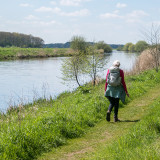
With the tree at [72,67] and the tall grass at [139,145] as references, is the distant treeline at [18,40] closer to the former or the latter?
the tree at [72,67]

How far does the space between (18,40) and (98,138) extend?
104668 mm

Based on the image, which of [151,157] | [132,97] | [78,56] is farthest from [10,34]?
[151,157]

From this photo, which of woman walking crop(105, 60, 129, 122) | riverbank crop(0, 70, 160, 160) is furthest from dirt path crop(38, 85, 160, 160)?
woman walking crop(105, 60, 129, 122)

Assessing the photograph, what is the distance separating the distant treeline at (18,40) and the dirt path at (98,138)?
306ft

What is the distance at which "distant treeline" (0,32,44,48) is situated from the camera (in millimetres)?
100750

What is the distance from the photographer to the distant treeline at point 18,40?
101m

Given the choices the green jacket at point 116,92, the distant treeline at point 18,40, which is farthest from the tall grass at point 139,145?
the distant treeline at point 18,40

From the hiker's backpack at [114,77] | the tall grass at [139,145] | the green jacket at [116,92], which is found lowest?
the tall grass at [139,145]

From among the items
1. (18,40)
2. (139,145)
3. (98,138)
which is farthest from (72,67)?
(18,40)

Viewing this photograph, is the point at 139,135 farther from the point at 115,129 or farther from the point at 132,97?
the point at 132,97

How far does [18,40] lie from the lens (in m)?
105

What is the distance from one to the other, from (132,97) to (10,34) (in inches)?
3938

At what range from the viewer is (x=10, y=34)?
10312cm

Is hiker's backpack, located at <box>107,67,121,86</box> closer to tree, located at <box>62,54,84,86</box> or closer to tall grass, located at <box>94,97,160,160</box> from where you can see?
tall grass, located at <box>94,97,160,160</box>
